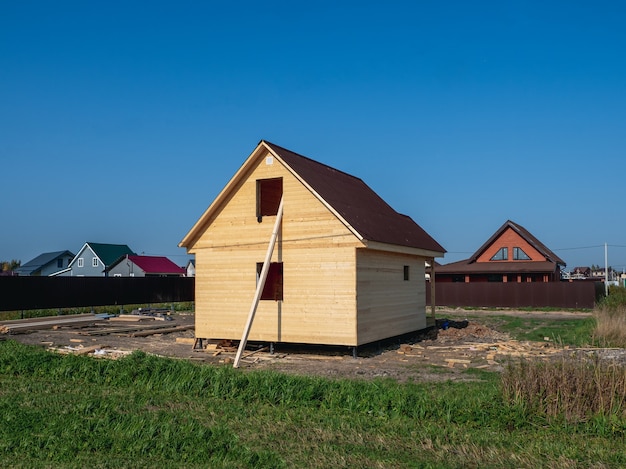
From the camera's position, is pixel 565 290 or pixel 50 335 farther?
pixel 565 290

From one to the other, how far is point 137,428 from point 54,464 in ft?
4.50

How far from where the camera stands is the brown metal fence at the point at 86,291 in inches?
1139

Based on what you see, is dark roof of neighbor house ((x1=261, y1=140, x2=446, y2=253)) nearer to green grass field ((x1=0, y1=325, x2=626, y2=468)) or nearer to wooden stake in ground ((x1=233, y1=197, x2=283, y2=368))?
wooden stake in ground ((x1=233, y1=197, x2=283, y2=368))

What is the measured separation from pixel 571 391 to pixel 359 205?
11.1m

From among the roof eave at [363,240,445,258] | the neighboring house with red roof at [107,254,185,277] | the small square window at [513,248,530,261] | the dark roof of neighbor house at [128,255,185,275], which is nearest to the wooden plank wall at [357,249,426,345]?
the roof eave at [363,240,445,258]

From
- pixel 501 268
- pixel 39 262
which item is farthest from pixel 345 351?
pixel 39 262

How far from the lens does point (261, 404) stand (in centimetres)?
990

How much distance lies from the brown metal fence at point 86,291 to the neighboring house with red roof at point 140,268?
3352 cm

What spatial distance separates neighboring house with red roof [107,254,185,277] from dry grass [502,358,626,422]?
65.4m

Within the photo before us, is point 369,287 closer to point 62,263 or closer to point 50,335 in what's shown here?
point 50,335

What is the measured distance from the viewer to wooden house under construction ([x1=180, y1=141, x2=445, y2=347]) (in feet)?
53.6

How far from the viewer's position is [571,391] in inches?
343

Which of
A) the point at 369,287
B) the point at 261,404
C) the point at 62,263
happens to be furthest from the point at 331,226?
the point at 62,263

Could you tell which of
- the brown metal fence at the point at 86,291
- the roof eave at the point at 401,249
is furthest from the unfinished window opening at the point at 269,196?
the brown metal fence at the point at 86,291
